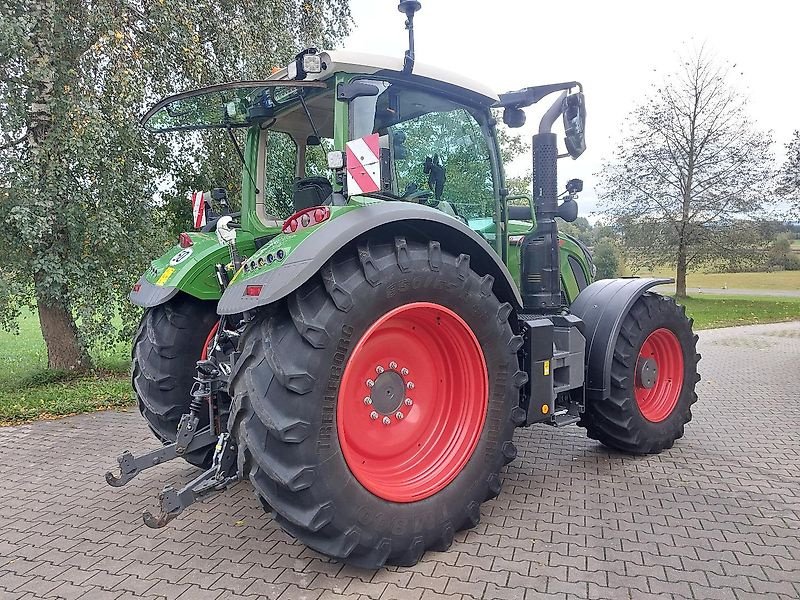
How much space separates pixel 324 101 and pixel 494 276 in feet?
4.49

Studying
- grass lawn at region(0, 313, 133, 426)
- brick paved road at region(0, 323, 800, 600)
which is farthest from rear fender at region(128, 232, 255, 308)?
grass lawn at region(0, 313, 133, 426)

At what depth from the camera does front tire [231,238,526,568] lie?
99.8 inches

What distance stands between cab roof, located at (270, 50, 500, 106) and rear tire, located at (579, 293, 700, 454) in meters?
1.86

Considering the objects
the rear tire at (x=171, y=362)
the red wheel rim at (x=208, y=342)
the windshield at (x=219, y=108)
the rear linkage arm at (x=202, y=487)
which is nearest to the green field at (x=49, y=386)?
the rear tire at (x=171, y=362)

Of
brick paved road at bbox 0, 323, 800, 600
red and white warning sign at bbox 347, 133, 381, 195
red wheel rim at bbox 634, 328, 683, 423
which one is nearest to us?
brick paved road at bbox 0, 323, 800, 600

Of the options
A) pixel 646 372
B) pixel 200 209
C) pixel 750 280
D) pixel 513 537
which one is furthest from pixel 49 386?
pixel 750 280

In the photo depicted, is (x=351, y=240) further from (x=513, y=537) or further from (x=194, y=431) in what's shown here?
(x=513, y=537)

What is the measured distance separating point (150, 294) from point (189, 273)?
12.2 inches

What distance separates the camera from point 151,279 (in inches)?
153

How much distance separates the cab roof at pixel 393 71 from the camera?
305 cm

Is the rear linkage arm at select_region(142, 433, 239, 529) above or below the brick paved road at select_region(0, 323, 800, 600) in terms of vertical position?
above

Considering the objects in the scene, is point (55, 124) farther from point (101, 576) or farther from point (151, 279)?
point (101, 576)

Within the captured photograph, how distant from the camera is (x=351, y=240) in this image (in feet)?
8.94

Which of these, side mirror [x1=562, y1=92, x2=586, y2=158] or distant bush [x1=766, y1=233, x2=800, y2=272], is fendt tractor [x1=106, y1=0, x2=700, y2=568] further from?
distant bush [x1=766, y1=233, x2=800, y2=272]
